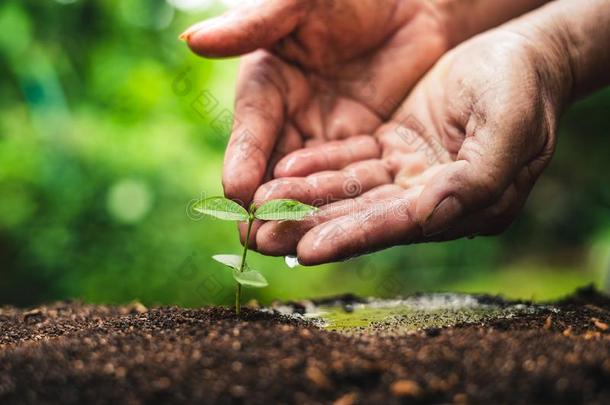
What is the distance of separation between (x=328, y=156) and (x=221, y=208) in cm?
69

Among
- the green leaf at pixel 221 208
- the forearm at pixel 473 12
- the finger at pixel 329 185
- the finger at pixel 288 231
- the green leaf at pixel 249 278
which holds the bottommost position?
the green leaf at pixel 249 278

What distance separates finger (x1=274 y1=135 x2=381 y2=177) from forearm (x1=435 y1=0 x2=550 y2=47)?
790 millimetres

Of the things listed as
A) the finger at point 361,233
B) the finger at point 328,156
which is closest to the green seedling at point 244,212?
the finger at point 361,233

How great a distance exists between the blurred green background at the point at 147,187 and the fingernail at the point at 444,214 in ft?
4.25

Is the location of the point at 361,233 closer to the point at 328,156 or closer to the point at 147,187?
the point at 328,156

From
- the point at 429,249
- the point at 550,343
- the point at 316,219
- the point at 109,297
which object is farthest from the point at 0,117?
the point at 550,343

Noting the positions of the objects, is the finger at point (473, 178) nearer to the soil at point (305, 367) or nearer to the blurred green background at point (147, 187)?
the soil at point (305, 367)

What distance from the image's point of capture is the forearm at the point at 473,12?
2691 mm

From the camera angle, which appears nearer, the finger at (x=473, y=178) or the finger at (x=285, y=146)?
the finger at (x=473, y=178)

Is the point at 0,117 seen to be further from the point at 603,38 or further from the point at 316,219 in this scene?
the point at 603,38

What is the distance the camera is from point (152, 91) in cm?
415

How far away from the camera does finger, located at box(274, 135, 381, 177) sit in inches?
80.0

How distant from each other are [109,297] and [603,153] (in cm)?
435

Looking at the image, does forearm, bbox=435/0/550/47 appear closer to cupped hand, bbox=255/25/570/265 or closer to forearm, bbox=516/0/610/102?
cupped hand, bbox=255/25/570/265
